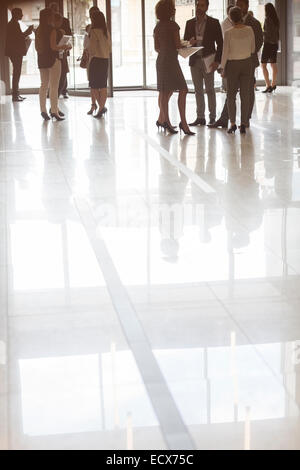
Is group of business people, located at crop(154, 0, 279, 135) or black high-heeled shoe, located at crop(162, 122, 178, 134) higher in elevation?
group of business people, located at crop(154, 0, 279, 135)

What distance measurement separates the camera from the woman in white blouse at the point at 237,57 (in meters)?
9.86

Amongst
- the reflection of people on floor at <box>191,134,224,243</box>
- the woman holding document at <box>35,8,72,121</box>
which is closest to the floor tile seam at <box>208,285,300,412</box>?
the reflection of people on floor at <box>191,134,224,243</box>

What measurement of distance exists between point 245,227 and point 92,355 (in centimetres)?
239

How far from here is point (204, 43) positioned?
10703 millimetres

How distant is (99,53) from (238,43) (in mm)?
2924

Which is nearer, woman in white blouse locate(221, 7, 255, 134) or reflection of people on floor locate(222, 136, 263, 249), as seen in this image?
reflection of people on floor locate(222, 136, 263, 249)

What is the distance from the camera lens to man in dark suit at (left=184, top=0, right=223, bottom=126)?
34.9 ft

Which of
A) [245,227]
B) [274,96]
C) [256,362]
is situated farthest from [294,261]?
[274,96]

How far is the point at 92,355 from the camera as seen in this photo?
143 inches

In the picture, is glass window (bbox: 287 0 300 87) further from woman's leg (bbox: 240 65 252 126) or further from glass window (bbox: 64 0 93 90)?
woman's leg (bbox: 240 65 252 126)

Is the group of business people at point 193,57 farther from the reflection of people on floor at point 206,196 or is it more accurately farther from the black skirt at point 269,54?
the black skirt at point 269,54

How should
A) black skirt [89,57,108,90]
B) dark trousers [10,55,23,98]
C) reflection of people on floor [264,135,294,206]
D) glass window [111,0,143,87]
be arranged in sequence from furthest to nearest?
glass window [111,0,143,87]
dark trousers [10,55,23,98]
black skirt [89,57,108,90]
reflection of people on floor [264,135,294,206]

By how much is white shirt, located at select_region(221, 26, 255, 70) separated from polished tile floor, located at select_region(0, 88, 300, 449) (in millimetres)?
1664

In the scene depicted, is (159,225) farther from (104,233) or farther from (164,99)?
(164,99)
